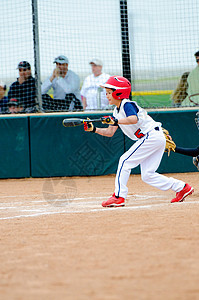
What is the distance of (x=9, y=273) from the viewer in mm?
3402

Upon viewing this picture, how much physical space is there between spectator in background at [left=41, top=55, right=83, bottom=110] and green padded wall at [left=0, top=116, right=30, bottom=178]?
0.68 metres

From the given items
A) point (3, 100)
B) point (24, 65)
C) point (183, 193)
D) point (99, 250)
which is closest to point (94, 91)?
point (24, 65)

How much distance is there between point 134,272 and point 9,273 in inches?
34.0

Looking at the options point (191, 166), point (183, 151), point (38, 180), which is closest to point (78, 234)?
point (183, 151)

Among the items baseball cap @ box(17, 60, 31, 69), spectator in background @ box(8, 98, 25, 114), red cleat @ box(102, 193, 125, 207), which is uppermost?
baseball cap @ box(17, 60, 31, 69)

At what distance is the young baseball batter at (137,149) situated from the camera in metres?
6.35

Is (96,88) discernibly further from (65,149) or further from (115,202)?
(115,202)

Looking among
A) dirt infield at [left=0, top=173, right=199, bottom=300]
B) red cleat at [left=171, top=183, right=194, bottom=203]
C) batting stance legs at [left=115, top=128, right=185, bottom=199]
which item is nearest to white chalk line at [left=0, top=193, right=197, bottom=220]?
dirt infield at [left=0, top=173, right=199, bottom=300]

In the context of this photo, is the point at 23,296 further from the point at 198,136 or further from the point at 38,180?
the point at 198,136

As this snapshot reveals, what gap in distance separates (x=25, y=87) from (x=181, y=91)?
138 inches

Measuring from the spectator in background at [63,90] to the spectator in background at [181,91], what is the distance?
2.18 meters

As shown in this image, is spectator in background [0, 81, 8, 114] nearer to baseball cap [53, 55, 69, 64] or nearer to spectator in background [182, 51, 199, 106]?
baseball cap [53, 55, 69, 64]

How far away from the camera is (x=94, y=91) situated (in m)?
11.0

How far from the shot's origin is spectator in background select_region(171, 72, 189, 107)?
11.1m
